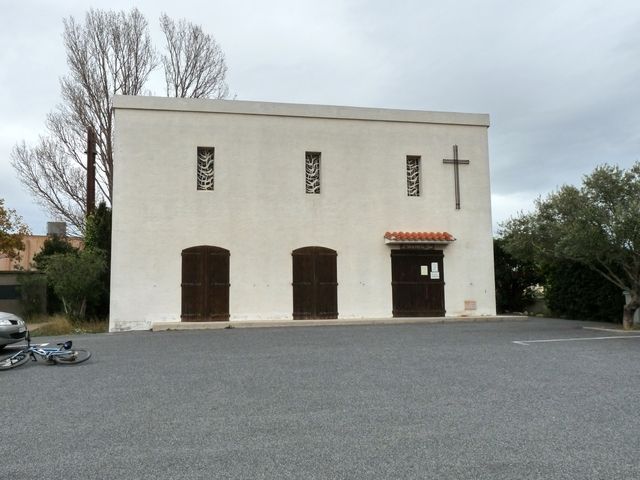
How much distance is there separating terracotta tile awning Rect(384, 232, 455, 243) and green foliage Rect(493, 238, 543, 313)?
13.0 ft

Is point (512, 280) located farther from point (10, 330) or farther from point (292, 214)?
point (10, 330)

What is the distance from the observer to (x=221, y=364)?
869 cm

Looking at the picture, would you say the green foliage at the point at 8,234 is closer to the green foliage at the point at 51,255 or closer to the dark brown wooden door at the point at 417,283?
the green foliage at the point at 51,255

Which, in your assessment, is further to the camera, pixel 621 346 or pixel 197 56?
pixel 197 56

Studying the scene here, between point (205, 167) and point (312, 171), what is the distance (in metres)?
3.30

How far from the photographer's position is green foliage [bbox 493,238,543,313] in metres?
20.3

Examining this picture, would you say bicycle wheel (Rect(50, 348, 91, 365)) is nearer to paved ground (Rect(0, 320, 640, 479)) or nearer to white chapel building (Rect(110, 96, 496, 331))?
paved ground (Rect(0, 320, 640, 479))

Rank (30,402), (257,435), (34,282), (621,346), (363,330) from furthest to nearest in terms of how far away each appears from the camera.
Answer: (34,282), (363,330), (621,346), (30,402), (257,435)

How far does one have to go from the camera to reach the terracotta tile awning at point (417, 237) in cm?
1652

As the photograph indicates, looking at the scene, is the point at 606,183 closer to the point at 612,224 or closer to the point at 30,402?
the point at 612,224

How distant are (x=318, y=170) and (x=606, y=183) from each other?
8.08 m

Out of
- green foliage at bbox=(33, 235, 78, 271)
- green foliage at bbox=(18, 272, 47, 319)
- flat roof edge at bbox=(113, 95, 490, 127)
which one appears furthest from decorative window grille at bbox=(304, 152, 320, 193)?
green foliage at bbox=(33, 235, 78, 271)

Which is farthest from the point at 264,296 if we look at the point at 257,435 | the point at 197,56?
the point at 197,56

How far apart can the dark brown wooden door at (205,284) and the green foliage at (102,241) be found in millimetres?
3409
